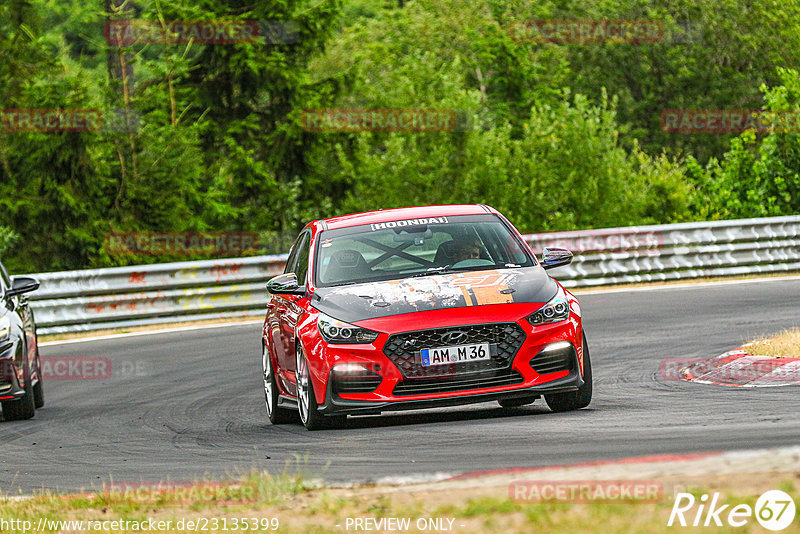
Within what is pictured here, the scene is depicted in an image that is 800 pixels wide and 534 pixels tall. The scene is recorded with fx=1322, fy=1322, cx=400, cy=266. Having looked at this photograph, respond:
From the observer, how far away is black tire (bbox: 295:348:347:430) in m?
9.34

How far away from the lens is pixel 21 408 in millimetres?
Answer: 12281

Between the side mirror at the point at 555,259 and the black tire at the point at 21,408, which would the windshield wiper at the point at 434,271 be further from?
the black tire at the point at 21,408

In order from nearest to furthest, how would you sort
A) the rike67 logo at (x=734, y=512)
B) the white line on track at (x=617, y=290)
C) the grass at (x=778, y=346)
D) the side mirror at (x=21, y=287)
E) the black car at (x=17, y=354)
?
1. the rike67 logo at (x=734, y=512)
2. the grass at (x=778, y=346)
3. the black car at (x=17, y=354)
4. the side mirror at (x=21, y=287)
5. the white line on track at (x=617, y=290)

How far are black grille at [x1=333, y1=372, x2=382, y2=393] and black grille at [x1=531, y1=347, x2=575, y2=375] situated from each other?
1.09 m

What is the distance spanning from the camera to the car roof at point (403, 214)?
10672 millimetres

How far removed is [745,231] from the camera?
76.6 ft

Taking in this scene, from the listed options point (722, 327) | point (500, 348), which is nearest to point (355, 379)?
point (500, 348)

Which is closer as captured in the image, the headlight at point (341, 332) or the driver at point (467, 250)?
the headlight at point (341, 332)

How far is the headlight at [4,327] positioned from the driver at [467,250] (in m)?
4.41

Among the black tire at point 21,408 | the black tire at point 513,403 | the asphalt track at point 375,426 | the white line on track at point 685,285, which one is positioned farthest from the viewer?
the white line on track at point 685,285

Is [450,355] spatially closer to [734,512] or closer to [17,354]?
[734,512]

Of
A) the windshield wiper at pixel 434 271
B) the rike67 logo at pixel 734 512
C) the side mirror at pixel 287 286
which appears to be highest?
the rike67 logo at pixel 734 512

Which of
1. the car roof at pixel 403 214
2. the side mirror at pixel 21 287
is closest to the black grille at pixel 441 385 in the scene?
the car roof at pixel 403 214

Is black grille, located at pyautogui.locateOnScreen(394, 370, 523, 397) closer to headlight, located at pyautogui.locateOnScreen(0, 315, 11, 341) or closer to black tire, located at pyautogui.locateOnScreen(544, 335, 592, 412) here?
black tire, located at pyautogui.locateOnScreen(544, 335, 592, 412)
